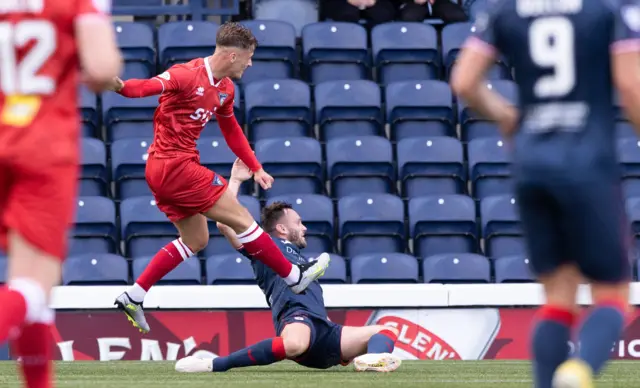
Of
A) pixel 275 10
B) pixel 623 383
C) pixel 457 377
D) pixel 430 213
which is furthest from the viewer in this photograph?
pixel 275 10

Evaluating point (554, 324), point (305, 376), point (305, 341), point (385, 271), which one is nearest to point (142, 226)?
point (385, 271)

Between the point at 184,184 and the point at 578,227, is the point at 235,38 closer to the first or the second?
the point at 184,184

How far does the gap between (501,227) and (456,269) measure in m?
→ 0.78

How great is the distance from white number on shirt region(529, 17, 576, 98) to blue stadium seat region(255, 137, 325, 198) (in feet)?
24.8

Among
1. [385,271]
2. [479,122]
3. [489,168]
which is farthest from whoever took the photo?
[479,122]

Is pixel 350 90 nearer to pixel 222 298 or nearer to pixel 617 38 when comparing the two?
pixel 222 298

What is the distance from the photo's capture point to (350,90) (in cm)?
1215

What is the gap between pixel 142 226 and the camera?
438 inches

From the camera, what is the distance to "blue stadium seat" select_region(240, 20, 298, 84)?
12.7 metres

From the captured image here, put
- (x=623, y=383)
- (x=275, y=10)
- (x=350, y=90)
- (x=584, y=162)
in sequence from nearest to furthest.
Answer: (x=584, y=162), (x=623, y=383), (x=350, y=90), (x=275, y=10)

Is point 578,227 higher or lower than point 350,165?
lower

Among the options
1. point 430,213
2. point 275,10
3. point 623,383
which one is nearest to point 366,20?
point 275,10

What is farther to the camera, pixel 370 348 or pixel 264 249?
pixel 264 249

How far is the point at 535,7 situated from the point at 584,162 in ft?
1.62
